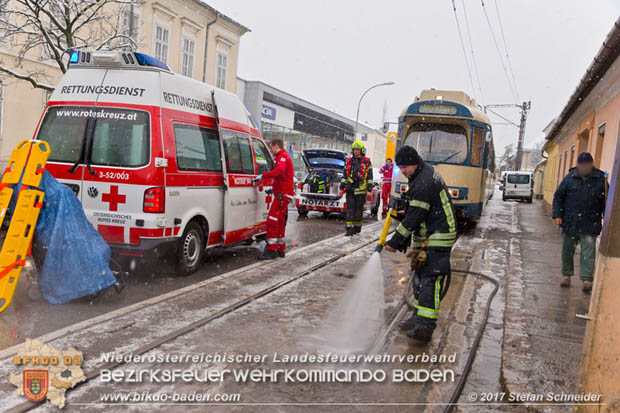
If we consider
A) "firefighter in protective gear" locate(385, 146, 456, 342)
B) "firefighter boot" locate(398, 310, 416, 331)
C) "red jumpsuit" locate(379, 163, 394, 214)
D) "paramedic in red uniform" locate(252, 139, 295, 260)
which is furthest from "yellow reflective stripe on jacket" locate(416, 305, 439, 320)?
"red jumpsuit" locate(379, 163, 394, 214)

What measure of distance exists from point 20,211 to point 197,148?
8.20 ft

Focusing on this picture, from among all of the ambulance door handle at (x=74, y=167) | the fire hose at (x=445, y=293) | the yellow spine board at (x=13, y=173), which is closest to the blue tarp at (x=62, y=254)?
the yellow spine board at (x=13, y=173)

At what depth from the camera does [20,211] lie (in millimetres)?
4844

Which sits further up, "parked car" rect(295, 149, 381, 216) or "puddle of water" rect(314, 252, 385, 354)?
"parked car" rect(295, 149, 381, 216)

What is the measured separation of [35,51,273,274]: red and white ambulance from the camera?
Result: 6062 mm

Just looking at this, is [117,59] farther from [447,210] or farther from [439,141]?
[439,141]

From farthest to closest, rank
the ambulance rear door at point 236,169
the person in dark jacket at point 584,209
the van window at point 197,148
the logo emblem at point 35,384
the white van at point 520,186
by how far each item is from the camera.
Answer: the white van at point 520,186 < the ambulance rear door at point 236,169 < the person in dark jacket at point 584,209 < the van window at point 197,148 < the logo emblem at point 35,384

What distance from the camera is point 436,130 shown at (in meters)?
13.6

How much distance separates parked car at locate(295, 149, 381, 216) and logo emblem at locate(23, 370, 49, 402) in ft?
38.7

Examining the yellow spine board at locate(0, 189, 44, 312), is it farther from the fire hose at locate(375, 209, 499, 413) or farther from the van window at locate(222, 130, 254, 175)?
the fire hose at locate(375, 209, 499, 413)

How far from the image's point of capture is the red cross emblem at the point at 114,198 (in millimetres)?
6062

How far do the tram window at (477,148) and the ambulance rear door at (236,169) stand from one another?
23.3 ft

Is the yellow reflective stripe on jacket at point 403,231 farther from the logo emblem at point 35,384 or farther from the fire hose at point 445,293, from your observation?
the logo emblem at point 35,384

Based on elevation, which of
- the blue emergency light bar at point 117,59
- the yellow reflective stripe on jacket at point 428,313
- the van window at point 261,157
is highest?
the blue emergency light bar at point 117,59
